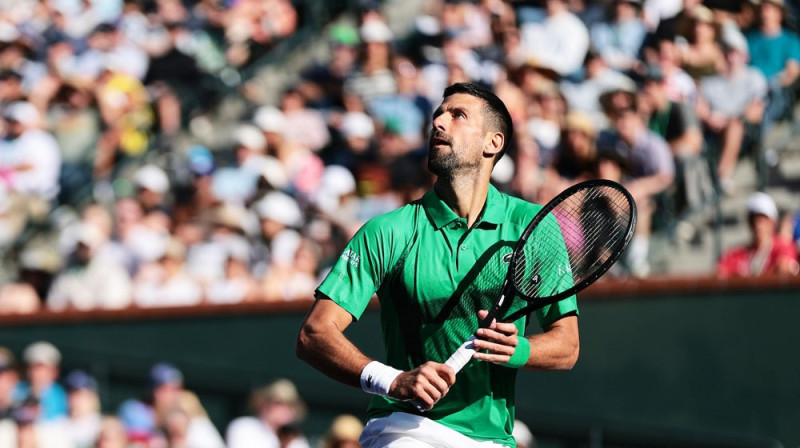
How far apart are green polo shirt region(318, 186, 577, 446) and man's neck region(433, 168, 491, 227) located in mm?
29

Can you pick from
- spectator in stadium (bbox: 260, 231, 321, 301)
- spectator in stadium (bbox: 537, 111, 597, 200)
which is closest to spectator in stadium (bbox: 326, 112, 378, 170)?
spectator in stadium (bbox: 260, 231, 321, 301)

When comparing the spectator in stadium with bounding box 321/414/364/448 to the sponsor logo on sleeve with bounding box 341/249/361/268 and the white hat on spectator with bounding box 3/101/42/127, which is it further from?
the white hat on spectator with bounding box 3/101/42/127

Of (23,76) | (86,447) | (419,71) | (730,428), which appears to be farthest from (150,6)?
(730,428)

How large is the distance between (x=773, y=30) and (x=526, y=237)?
21.6 ft

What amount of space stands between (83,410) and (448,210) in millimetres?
6793

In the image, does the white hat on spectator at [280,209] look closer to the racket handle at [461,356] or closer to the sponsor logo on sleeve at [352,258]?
the sponsor logo on sleeve at [352,258]

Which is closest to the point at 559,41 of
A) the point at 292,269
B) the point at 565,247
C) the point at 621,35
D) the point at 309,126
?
the point at 621,35

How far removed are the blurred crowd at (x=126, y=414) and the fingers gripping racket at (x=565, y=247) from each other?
16.1 feet

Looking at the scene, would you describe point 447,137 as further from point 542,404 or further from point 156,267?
point 156,267

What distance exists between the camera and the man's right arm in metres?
4.60

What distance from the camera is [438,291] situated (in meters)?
5.04

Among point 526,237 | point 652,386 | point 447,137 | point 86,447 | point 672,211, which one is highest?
point 447,137

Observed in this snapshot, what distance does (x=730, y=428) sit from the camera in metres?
9.87

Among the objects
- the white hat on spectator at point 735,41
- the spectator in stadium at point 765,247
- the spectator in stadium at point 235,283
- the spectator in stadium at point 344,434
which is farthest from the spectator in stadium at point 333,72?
the spectator in stadium at point 765,247
